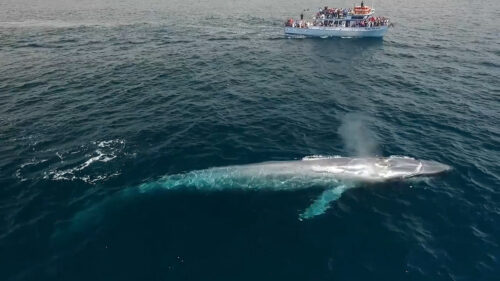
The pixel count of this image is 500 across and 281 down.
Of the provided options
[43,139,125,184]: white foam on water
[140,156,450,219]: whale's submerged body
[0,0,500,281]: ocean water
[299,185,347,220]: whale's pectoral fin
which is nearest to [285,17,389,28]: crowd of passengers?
[0,0,500,281]: ocean water

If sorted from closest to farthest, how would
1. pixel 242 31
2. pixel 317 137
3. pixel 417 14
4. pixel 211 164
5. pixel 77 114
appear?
1. pixel 211 164
2. pixel 317 137
3. pixel 77 114
4. pixel 242 31
5. pixel 417 14

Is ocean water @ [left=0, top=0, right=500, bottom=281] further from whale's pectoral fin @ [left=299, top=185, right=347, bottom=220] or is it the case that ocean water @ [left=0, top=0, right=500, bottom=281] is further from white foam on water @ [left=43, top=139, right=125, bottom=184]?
whale's pectoral fin @ [left=299, top=185, right=347, bottom=220]

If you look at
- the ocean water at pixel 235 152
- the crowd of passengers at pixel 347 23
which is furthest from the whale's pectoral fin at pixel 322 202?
the crowd of passengers at pixel 347 23

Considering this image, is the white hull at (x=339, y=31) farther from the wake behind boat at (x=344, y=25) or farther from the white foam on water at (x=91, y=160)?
the white foam on water at (x=91, y=160)

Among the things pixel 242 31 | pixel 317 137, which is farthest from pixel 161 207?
pixel 242 31

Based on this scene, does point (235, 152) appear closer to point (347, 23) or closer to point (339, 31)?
point (339, 31)

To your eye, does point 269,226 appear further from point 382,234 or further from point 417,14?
point 417,14
